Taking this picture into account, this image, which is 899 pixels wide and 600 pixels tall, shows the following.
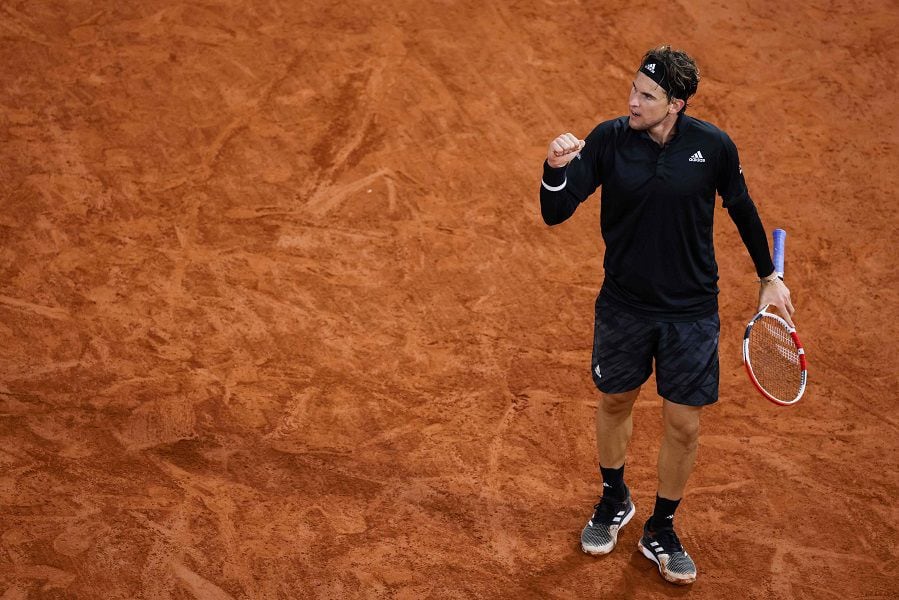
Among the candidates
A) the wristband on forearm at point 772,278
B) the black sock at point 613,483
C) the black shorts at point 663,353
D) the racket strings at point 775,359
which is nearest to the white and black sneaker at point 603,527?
the black sock at point 613,483

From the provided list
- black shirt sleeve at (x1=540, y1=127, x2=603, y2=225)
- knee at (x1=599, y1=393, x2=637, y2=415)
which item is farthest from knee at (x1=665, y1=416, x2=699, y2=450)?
black shirt sleeve at (x1=540, y1=127, x2=603, y2=225)

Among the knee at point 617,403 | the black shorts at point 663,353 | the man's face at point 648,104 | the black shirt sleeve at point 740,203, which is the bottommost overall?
the knee at point 617,403

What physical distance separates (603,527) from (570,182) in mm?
1884

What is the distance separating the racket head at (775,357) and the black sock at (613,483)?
888 mm

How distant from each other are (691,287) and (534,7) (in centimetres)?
534

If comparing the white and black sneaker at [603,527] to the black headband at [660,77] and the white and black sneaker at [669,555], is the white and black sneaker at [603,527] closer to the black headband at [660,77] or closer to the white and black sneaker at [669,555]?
the white and black sneaker at [669,555]

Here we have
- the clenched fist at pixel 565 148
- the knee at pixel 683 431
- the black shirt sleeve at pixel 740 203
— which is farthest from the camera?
the knee at pixel 683 431

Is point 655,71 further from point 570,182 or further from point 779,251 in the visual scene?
point 779,251

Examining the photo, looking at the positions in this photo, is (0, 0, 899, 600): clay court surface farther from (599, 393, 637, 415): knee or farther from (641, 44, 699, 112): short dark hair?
(641, 44, 699, 112): short dark hair

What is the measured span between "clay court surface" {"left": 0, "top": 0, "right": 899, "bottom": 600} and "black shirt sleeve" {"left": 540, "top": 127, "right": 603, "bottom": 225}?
1860 mm

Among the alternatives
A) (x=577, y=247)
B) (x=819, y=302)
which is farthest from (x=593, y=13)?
(x=819, y=302)

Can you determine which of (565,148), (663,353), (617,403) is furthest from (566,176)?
(617,403)

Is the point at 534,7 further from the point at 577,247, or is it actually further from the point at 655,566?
the point at 655,566

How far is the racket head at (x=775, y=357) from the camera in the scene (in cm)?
458
